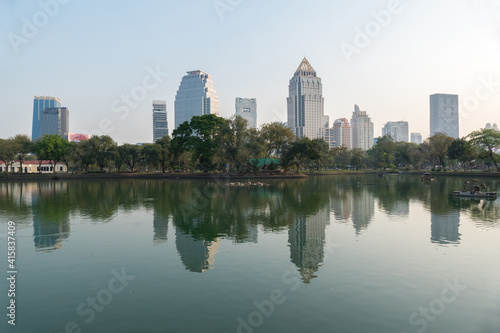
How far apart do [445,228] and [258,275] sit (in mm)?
12549

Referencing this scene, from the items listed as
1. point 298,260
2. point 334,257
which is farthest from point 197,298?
point 334,257

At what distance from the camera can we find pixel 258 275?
424 inches

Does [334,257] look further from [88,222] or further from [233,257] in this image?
[88,222]

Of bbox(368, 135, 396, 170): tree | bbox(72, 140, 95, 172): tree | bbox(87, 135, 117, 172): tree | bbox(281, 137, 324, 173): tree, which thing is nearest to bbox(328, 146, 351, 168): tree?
bbox(368, 135, 396, 170): tree

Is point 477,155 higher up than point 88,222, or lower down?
higher up

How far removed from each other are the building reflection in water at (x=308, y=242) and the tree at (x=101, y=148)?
73.6 meters

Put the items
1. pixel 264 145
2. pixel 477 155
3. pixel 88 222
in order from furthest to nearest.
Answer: pixel 477 155 → pixel 264 145 → pixel 88 222

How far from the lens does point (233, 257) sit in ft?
42.1

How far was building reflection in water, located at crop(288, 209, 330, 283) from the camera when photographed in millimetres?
11609

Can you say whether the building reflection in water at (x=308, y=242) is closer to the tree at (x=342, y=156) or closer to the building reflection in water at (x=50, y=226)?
the building reflection in water at (x=50, y=226)

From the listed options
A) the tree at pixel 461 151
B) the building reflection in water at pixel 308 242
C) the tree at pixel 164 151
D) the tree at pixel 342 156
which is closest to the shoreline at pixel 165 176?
the tree at pixel 164 151

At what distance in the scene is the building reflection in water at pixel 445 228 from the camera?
50.4ft

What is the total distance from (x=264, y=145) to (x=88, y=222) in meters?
54.7

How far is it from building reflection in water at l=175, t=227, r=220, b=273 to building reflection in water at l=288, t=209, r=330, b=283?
10.6ft
